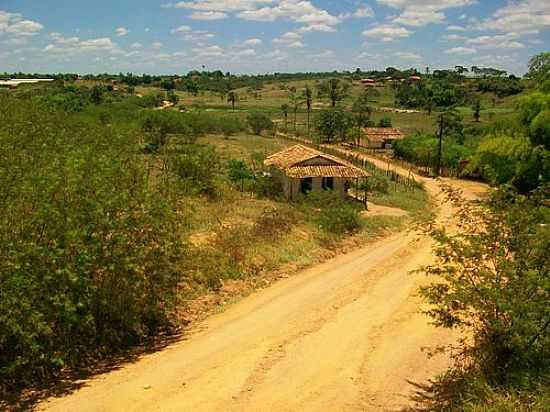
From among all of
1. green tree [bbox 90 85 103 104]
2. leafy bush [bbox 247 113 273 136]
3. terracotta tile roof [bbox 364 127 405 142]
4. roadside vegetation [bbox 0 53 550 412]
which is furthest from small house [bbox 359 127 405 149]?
roadside vegetation [bbox 0 53 550 412]

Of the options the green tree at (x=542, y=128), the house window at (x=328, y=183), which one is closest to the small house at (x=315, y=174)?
the house window at (x=328, y=183)

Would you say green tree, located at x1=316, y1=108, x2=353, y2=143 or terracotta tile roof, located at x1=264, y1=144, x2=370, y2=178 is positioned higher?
green tree, located at x1=316, y1=108, x2=353, y2=143

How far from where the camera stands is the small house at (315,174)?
118 feet

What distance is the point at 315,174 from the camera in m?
35.8

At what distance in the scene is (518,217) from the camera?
8969 millimetres

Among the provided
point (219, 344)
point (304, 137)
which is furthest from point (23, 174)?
point (304, 137)

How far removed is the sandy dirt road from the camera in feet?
32.6

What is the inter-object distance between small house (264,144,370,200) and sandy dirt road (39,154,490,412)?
59.4ft

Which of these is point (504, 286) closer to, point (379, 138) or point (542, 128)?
point (542, 128)

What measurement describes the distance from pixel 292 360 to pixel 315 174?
24.5 metres

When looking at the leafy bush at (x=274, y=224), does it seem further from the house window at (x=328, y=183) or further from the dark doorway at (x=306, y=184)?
the house window at (x=328, y=183)

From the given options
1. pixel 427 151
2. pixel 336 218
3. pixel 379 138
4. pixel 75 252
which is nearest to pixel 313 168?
pixel 336 218

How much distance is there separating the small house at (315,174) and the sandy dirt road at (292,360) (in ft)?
59.4

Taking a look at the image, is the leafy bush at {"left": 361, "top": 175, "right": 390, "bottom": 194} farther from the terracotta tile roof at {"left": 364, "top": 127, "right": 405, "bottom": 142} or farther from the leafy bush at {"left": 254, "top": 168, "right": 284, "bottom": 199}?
the terracotta tile roof at {"left": 364, "top": 127, "right": 405, "bottom": 142}
